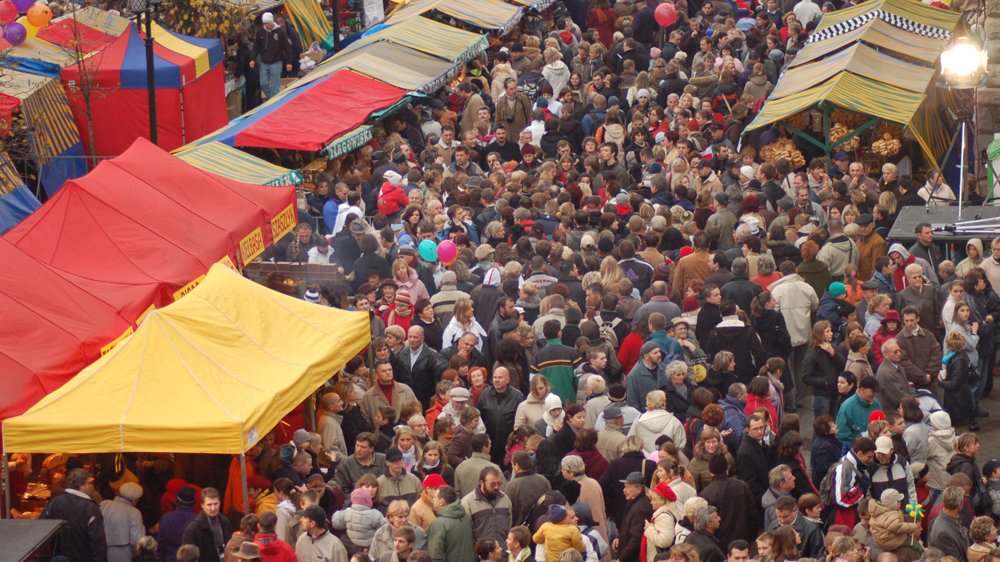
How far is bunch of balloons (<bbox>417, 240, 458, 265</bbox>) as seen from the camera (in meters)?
15.6

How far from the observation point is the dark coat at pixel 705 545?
1029cm

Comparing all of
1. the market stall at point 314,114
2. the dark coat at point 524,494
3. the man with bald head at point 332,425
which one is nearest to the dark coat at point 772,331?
the dark coat at point 524,494

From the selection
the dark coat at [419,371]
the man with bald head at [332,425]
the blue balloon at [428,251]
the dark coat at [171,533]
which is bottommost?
the blue balloon at [428,251]

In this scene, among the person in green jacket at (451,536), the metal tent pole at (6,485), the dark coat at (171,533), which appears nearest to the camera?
the person in green jacket at (451,536)

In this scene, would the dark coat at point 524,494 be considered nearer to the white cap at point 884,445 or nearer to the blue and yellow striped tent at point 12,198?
the white cap at point 884,445

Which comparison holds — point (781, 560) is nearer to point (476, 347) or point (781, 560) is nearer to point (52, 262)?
point (476, 347)

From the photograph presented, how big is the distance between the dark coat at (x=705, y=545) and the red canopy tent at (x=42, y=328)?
5.06 m

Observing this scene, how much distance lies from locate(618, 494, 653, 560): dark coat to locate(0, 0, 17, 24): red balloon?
15908 millimetres

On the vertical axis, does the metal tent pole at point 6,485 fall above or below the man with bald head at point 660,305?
below

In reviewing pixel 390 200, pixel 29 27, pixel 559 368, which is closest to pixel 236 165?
pixel 390 200

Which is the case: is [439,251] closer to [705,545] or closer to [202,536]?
[202,536]

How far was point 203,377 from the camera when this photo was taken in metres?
12.0

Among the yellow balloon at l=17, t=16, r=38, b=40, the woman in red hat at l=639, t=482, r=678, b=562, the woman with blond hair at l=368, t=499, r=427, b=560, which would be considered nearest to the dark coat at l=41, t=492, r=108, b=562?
the woman with blond hair at l=368, t=499, r=427, b=560

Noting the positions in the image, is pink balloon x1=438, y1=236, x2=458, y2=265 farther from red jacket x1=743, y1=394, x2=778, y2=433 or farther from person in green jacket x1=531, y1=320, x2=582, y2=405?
red jacket x1=743, y1=394, x2=778, y2=433
